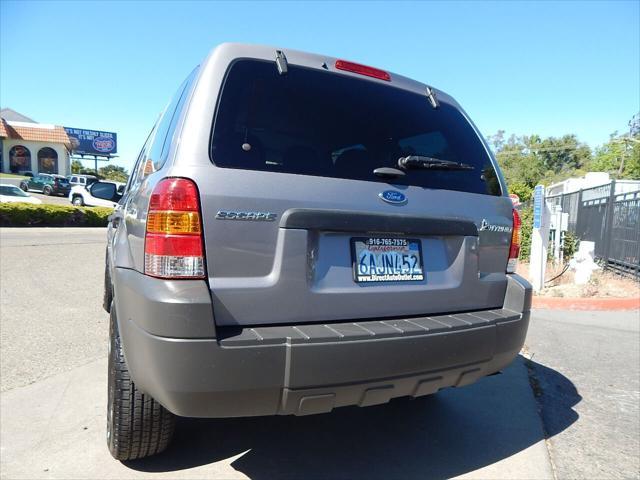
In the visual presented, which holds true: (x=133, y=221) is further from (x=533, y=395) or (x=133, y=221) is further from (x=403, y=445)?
(x=533, y=395)

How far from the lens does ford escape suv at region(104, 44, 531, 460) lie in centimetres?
187

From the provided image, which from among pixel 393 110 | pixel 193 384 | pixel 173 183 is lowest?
pixel 193 384

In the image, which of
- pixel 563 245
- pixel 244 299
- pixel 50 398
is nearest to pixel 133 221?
pixel 244 299

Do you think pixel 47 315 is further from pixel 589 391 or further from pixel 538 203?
pixel 538 203

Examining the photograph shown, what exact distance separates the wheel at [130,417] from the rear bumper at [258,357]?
259 mm

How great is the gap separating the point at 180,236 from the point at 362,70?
133cm

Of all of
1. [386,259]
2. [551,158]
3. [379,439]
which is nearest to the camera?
[386,259]

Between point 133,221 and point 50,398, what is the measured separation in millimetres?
1874

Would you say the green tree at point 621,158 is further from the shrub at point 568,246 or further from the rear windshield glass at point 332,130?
the rear windshield glass at point 332,130

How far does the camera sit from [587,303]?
22.8 feet

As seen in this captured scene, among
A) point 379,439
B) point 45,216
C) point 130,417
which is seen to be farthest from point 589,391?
point 45,216

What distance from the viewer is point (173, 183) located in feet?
6.21

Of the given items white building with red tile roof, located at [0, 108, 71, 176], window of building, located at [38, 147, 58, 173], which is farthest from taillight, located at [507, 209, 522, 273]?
window of building, located at [38, 147, 58, 173]

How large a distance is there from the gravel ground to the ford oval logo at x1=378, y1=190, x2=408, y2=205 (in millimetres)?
3072
